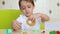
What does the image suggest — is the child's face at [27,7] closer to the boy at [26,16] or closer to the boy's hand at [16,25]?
the boy at [26,16]

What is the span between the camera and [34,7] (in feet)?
3.58

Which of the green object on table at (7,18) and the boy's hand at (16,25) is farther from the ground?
the green object on table at (7,18)

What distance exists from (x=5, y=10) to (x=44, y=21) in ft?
1.31

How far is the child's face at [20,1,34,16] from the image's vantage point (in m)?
1.08

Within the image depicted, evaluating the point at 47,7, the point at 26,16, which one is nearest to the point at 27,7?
the point at 26,16

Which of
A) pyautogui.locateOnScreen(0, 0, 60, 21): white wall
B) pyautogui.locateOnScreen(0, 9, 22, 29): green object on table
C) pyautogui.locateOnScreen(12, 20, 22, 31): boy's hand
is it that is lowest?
pyautogui.locateOnScreen(12, 20, 22, 31): boy's hand

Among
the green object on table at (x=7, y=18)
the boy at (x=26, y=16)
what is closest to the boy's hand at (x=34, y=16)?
the boy at (x=26, y=16)

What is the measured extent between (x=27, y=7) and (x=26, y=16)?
88 millimetres

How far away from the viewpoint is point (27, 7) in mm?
1086

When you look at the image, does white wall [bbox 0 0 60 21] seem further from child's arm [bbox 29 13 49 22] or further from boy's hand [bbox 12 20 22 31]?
boy's hand [bbox 12 20 22 31]

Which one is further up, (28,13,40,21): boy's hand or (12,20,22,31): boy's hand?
(28,13,40,21): boy's hand

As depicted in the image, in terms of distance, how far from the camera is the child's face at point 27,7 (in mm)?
1078

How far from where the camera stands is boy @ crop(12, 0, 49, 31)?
108 cm

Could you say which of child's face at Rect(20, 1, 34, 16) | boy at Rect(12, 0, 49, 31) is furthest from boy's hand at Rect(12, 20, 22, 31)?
child's face at Rect(20, 1, 34, 16)
